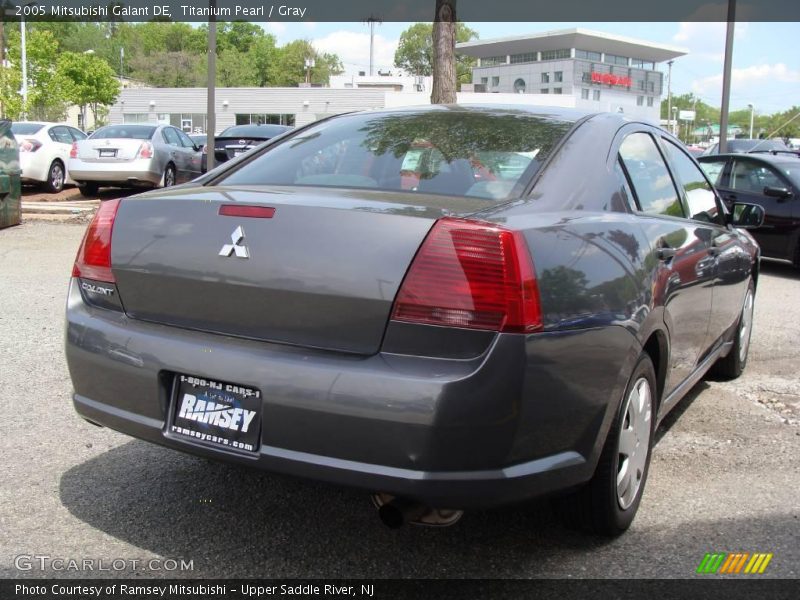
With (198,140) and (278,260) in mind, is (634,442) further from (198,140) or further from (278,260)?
(198,140)

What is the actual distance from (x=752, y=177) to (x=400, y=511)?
970 centimetres

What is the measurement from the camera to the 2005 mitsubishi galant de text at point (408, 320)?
94.0 inches

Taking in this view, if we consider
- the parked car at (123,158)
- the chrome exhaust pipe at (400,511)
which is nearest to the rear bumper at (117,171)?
the parked car at (123,158)

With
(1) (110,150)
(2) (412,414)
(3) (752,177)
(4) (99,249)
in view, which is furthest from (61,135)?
(2) (412,414)

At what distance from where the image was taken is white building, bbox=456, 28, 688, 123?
92250mm

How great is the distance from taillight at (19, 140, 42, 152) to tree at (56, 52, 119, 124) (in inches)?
1497

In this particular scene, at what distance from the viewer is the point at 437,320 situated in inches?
94.1

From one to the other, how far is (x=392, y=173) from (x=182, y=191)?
774 mm

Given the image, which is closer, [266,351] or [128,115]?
[266,351]

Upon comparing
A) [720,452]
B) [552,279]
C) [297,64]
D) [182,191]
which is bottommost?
[720,452]

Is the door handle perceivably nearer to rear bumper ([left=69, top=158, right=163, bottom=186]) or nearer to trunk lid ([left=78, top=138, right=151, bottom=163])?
rear bumper ([left=69, top=158, right=163, bottom=186])

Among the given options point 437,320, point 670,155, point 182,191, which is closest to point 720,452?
point 670,155

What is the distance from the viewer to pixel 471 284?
240cm

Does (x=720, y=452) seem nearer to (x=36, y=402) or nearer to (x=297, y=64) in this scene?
(x=36, y=402)
